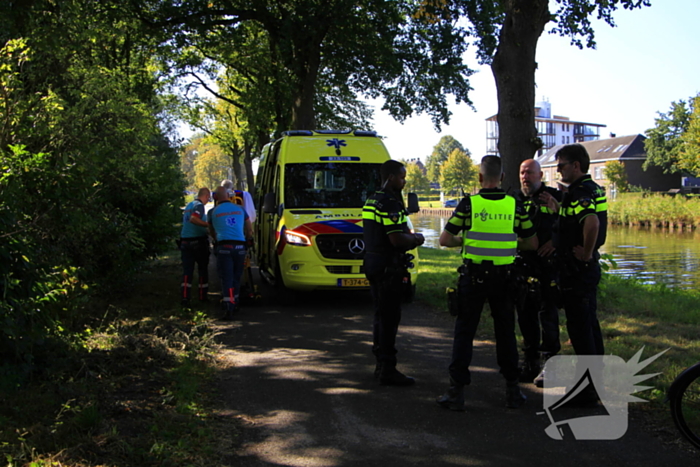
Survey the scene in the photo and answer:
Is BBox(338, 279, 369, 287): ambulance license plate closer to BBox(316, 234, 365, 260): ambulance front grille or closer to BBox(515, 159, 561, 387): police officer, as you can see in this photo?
BBox(316, 234, 365, 260): ambulance front grille

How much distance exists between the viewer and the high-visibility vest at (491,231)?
544 centimetres

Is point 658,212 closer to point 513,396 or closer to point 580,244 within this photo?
point 580,244

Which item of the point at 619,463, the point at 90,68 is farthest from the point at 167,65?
the point at 619,463

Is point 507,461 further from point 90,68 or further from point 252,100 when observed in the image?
point 252,100

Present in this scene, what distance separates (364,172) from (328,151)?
75 cm

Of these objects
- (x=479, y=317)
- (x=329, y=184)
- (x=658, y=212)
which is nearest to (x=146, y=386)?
(x=479, y=317)

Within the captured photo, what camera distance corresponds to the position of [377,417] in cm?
533

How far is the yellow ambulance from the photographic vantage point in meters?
10.4

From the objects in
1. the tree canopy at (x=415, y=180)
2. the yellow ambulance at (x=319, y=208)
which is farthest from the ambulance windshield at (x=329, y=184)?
the tree canopy at (x=415, y=180)

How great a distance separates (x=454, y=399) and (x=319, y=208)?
619 cm

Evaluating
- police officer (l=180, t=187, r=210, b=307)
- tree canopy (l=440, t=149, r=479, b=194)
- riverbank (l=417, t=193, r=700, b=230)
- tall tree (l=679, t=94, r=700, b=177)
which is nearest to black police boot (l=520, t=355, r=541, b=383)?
police officer (l=180, t=187, r=210, b=307)

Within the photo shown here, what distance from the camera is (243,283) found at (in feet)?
38.0

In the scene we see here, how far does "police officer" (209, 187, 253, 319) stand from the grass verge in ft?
4.66

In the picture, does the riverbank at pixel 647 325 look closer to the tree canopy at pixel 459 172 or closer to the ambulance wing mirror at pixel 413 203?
the ambulance wing mirror at pixel 413 203
